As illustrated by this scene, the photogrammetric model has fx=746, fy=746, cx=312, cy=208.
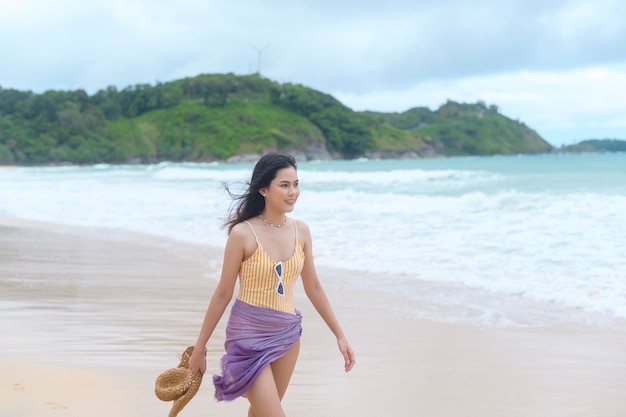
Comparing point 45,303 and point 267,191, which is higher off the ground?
point 267,191

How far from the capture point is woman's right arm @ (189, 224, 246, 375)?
2891 millimetres

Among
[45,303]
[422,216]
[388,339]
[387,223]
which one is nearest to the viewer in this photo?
[388,339]

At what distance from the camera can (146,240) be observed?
12.3 metres

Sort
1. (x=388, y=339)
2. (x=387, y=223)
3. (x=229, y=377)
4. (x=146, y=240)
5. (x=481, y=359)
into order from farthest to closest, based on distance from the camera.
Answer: (x=387, y=223) < (x=146, y=240) < (x=388, y=339) < (x=481, y=359) < (x=229, y=377)

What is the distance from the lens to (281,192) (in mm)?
2945

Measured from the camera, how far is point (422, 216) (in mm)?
15508

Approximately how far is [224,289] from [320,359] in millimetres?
2096

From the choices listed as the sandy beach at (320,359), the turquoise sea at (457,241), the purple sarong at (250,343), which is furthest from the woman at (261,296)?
the turquoise sea at (457,241)

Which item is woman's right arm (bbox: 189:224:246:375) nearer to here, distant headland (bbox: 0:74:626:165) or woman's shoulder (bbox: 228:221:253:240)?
woman's shoulder (bbox: 228:221:253:240)

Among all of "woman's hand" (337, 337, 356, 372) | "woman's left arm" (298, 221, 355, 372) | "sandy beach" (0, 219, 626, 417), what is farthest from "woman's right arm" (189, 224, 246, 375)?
"sandy beach" (0, 219, 626, 417)

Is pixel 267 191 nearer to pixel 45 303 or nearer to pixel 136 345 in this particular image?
pixel 136 345

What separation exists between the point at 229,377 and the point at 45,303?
4.22 meters

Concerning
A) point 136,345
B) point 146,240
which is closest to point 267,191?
point 136,345

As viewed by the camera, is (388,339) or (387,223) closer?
(388,339)
